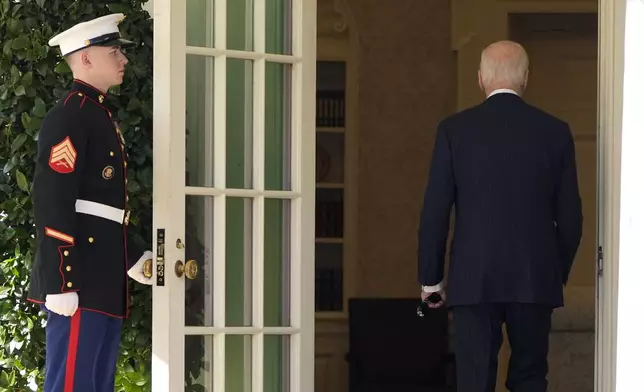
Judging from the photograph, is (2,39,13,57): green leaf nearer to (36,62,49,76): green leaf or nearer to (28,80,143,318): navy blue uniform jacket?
(36,62,49,76): green leaf

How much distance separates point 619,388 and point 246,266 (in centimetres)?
194

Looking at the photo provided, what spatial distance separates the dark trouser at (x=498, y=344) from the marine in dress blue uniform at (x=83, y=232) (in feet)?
3.41

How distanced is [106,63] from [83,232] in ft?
1.79

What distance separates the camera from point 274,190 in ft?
14.5

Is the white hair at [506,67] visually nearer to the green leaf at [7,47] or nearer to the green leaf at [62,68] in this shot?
the green leaf at [62,68]

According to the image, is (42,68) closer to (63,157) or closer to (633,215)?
(63,157)

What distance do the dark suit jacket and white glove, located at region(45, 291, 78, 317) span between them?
113 centimetres

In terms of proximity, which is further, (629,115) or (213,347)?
(213,347)

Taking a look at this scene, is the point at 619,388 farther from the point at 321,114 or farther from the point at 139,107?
the point at 321,114

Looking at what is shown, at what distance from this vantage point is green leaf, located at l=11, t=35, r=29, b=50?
4.71 meters

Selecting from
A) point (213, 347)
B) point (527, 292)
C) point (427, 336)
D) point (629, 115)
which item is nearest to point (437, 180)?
point (527, 292)

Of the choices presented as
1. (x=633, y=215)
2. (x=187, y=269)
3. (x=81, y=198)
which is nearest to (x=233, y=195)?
(x=187, y=269)

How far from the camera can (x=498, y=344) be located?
4.18 meters

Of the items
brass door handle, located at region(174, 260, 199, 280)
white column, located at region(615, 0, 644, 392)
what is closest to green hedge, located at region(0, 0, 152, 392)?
brass door handle, located at region(174, 260, 199, 280)
